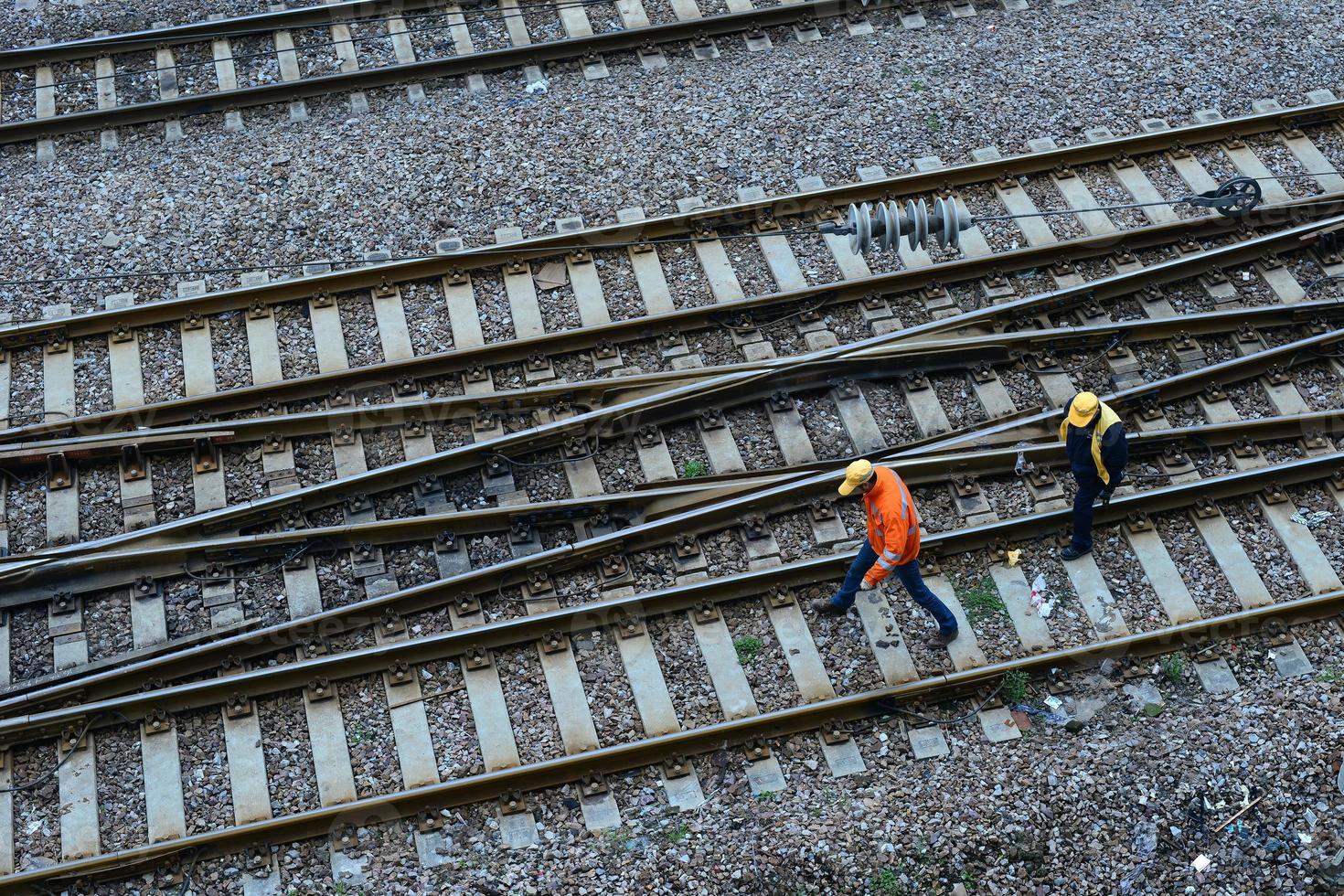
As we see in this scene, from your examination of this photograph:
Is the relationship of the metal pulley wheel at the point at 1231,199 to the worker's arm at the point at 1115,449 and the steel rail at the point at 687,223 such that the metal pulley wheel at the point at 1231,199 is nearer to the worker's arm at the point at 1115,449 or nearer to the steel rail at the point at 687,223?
the steel rail at the point at 687,223

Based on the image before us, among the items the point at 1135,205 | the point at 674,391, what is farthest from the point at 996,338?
the point at 674,391

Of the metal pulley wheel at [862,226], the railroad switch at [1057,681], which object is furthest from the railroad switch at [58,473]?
the railroad switch at [1057,681]

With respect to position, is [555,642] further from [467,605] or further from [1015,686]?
[1015,686]

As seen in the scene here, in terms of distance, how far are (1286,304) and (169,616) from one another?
921 cm

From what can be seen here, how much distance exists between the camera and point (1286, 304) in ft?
38.7

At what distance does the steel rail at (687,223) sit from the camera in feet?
37.9

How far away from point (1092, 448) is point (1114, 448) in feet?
0.49

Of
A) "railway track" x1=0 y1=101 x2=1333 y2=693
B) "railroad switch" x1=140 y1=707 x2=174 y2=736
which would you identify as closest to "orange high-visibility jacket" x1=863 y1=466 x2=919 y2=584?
"railway track" x1=0 y1=101 x2=1333 y2=693

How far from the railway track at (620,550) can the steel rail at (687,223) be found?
0.17 ft

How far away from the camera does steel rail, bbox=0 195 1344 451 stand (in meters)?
11.0

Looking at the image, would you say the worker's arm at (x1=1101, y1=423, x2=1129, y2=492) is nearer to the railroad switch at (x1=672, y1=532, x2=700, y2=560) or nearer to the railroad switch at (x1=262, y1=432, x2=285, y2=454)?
the railroad switch at (x1=672, y1=532, x2=700, y2=560)

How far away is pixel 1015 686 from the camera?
9992 mm

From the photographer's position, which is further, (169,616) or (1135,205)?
(1135,205)

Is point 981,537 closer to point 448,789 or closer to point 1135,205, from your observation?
point 1135,205
